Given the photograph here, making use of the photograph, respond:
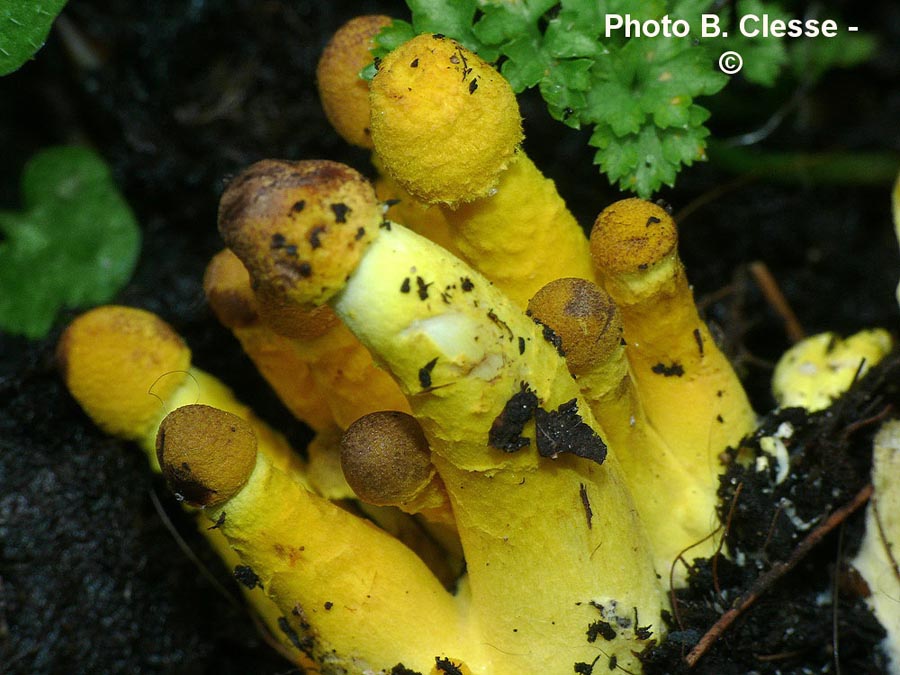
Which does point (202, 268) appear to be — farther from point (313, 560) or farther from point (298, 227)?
point (298, 227)

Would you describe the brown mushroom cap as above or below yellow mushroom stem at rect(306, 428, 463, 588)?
above

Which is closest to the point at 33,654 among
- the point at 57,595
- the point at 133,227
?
the point at 57,595

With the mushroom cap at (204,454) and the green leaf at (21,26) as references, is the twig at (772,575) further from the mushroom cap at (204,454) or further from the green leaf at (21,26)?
the green leaf at (21,26)

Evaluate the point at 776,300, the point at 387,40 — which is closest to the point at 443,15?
the point at 387,40

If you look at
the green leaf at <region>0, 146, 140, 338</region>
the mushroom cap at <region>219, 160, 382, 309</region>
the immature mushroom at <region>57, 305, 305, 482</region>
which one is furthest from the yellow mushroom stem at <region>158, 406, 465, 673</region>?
the green leaf at <region>0, 146, 140, 338</region>

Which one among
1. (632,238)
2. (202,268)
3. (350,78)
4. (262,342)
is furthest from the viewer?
(202,268)

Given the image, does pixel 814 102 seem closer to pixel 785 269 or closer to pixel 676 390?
pixel 785 269

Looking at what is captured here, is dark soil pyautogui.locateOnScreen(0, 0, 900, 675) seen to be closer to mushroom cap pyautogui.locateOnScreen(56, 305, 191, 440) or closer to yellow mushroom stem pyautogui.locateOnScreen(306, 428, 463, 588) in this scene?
mushroom cap pyautogui.locateOnScreen(56, 305, 191, 440)
